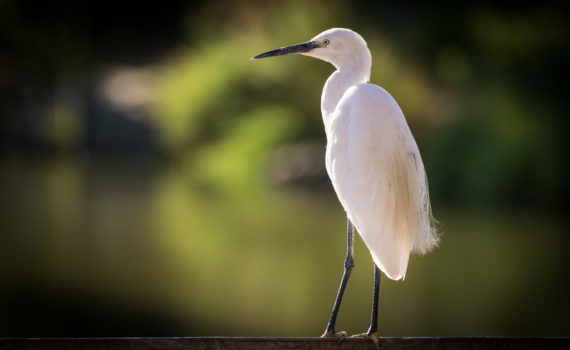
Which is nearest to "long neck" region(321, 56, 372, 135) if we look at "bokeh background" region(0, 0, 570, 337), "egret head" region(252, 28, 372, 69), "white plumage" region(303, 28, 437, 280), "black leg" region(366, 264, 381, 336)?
"egret head" region(252, 28, 372, 69)

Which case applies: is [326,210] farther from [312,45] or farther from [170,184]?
[312,45]

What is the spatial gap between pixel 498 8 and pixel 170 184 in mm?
4066

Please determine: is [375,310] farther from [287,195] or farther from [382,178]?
[287,195]

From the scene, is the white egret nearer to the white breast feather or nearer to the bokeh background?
the white breast feather

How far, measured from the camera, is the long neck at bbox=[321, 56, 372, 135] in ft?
5.79

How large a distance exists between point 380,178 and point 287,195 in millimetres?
6245

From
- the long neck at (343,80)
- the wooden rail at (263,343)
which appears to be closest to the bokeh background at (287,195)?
the long neck at (343,80)

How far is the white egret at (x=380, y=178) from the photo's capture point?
1578mm

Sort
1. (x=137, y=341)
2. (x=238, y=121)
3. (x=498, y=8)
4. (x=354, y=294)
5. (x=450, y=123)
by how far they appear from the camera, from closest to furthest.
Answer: (x=137, y=341), (x=354, y=294), (x=450, y=123), (x=498, y=8), (x=238, y=121)

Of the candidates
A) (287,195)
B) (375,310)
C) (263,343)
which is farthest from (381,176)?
(287,195)

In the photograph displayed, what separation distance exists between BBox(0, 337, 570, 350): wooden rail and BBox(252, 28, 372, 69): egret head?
2.26 feet

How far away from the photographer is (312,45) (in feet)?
5.92

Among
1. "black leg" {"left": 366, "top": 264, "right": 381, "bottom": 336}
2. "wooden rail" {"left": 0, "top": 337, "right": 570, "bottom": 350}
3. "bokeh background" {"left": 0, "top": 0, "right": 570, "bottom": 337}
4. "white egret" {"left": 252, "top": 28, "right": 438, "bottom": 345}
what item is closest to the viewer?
"wooden rail" {"left": 0, "top": 337, "right": 570, "bottom": 350}

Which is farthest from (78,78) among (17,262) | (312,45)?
(312,45)
